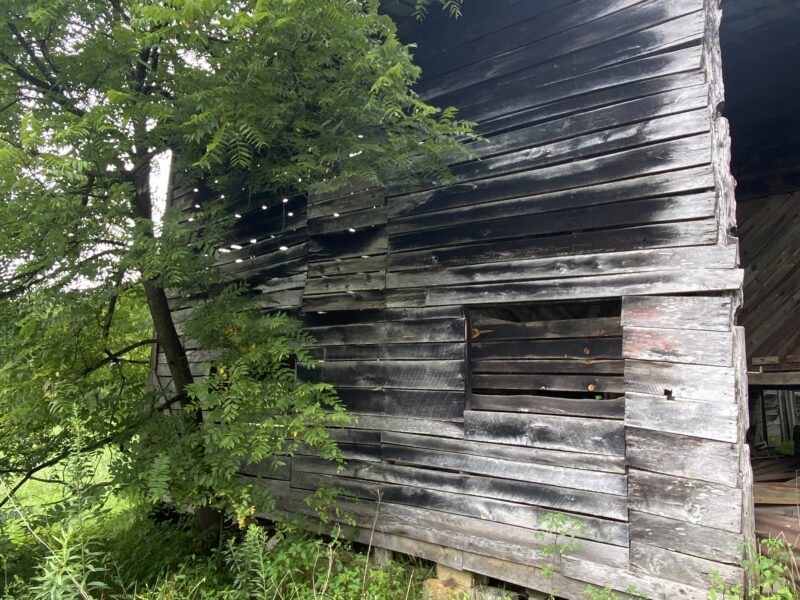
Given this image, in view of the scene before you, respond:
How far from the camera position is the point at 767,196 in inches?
271

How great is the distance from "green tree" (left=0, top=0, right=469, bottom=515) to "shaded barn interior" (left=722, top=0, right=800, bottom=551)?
3.28 meters

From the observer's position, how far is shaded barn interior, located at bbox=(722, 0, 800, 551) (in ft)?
16.5

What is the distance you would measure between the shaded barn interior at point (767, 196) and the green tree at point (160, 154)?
3278 mm

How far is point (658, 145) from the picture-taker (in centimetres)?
343

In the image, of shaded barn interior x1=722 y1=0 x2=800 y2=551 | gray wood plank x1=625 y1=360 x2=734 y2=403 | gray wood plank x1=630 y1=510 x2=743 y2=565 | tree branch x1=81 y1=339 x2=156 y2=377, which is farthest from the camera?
shaded barn interior x1=722 y1=0 x2=800 y2=551

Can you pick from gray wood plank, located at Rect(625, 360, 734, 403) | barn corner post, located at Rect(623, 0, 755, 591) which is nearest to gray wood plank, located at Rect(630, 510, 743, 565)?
barn corner post, located at Rect(623, 0, 755, 591)

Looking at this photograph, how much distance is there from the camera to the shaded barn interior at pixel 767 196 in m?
5.02

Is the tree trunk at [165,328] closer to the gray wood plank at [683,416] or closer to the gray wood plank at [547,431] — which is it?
the gray wood plank at [547,431]

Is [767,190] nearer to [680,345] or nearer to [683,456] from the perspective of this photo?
[680,345]

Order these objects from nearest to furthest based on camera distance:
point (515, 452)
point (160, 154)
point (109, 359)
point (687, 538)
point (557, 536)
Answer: point (687, 538), point (557, 536), point (515, 452), point (160, 154), point (109, 359)

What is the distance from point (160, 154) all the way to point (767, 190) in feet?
23.0

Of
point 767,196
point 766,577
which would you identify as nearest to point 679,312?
point 766,577

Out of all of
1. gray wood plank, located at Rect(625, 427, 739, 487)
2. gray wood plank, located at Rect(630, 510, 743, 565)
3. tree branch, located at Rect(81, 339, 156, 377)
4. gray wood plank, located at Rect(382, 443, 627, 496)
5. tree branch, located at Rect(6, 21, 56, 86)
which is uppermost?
tree branch, located at Rect(6, 21, 56, 86)

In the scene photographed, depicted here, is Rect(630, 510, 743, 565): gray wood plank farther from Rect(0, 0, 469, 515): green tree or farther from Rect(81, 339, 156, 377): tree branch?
Rect(81, 339, 156, 377): tree branch
